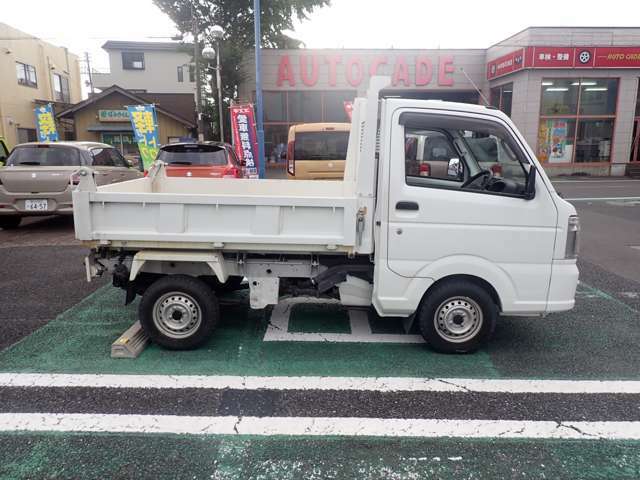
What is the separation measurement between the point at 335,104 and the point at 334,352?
21.3 metres

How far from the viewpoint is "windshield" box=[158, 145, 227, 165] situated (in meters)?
9.24

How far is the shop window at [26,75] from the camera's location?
1141 inches

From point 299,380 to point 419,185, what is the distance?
6.10 feet

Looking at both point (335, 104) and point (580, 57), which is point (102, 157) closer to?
point (335, 104)

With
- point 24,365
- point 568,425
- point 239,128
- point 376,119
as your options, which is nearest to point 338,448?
point 568,425

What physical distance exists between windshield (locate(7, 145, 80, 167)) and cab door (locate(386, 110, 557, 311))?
7.86 m

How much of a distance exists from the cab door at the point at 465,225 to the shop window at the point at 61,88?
37.1 metres

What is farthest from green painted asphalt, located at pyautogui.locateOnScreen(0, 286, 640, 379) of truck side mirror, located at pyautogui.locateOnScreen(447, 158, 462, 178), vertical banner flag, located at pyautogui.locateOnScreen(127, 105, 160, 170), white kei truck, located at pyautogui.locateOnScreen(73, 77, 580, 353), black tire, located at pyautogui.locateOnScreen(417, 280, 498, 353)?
vertical banner flag, located at pyautogui.locateOnScreen(127, 105, 160, 170)

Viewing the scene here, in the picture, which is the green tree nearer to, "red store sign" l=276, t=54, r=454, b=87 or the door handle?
"red store sign" l=276, t=54, r=454, b=87

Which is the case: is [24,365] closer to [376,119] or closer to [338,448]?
[338,448]

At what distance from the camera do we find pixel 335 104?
954 inches

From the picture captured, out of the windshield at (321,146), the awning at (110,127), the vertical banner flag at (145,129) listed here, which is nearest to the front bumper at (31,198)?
the windshield at (321,146)

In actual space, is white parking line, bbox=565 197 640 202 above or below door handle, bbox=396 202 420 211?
below

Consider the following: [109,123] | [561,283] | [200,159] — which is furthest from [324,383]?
[109,123]
